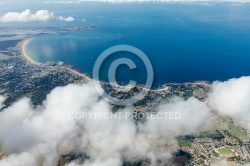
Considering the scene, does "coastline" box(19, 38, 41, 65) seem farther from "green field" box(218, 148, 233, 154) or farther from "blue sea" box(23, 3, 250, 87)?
"green field" box(218, 148, 233, 154)

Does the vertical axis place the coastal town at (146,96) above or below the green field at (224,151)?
above

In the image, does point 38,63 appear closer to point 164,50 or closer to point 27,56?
point 27,56

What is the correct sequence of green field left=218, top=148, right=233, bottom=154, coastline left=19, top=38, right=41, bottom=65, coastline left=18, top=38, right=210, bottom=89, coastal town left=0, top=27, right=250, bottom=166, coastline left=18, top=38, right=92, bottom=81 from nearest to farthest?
coastal town left=0, top=27, right=250, bottom=166, green field left=218, top=148, right=233, bottom=154, coastline left=18, top=38, right=210, bottom=89, coastline left=18, top=38, right=92, bottom=81, coastline left=19, top=38, right=41, bottom=65

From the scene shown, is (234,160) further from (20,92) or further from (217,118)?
(20,92)

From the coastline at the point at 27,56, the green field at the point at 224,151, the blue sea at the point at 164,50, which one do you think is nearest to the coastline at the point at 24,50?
the coastline at the point at 27,56

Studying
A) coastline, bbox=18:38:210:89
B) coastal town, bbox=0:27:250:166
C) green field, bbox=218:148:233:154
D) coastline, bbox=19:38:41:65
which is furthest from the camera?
coastline, bbox=19:38:41:65

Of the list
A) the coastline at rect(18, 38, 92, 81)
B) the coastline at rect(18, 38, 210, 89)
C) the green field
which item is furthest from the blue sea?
the green field

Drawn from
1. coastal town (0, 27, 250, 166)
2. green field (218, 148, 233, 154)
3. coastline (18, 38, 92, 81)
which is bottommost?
green field (218, 148, 233, 154)

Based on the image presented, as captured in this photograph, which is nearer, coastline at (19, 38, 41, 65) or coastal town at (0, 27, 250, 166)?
coastal town at (0, 27, 250, 166)

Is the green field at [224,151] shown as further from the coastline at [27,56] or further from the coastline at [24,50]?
the coastline at [24,50]

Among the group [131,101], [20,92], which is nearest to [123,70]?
[131,101]

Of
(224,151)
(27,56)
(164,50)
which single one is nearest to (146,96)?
(224,151)
